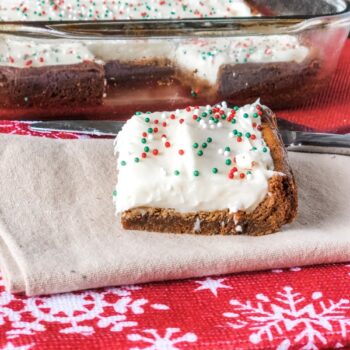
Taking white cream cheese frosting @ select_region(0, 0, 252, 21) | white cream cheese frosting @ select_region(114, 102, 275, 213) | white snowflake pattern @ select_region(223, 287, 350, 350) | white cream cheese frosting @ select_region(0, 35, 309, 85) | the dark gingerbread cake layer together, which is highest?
white cream cheese frosting @ select_region(0, 0, 252, 21)

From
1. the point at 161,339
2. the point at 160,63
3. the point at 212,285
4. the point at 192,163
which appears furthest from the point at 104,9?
the point at 161,339

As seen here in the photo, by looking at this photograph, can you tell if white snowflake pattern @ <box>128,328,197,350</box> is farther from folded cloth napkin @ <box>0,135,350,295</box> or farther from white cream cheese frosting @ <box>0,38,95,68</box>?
white cream cheese frosting @ <box>0,38,95,68</box>

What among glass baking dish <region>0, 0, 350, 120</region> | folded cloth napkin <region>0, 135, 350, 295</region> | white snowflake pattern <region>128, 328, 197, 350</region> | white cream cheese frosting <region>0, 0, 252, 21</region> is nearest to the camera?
A: white snowflake pattern <region>128, 328, 197, 350</region>

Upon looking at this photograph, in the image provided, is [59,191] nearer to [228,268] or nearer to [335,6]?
[228,268]

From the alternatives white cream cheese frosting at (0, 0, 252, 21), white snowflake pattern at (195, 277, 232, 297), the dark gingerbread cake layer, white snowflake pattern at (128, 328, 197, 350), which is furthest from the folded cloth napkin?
white cream cheese frosting at (0, 0, 252, 21)

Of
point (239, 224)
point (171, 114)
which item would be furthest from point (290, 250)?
point (171, 114)
